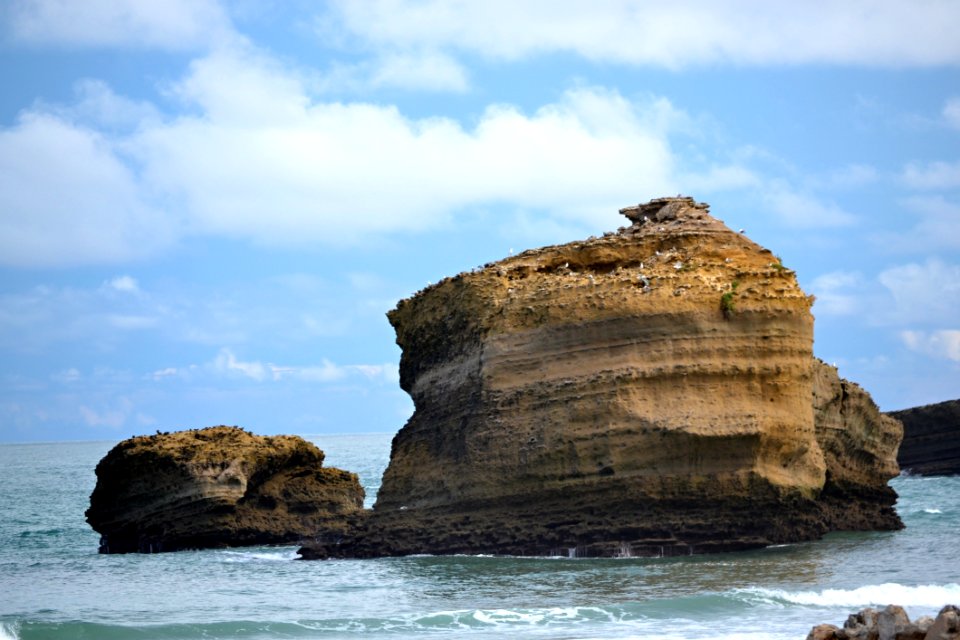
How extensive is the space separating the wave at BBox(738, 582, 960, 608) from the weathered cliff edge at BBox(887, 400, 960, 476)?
45711 millimetres

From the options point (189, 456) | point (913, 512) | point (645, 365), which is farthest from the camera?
point (913, 512)

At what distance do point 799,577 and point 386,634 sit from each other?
8331mm

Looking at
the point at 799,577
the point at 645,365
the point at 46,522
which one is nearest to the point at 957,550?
the point at 799,577

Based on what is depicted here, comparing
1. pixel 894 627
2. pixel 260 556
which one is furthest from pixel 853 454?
pixel 894 627

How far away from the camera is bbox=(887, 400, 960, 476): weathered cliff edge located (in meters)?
70.8

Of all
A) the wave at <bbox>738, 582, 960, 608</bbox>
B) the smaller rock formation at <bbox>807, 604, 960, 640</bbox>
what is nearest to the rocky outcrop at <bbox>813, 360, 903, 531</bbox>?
the wave at <bbox>738, 582, 960, 608</bbox>

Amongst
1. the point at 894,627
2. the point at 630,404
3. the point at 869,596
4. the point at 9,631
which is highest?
the point at 630,404

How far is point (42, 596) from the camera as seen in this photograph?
31.2m

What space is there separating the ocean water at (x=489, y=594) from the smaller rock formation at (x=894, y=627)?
571cm

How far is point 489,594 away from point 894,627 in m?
12.2

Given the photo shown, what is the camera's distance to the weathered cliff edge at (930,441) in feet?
232

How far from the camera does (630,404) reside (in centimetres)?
2961

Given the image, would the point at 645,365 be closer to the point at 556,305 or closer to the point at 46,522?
the point at 556,305

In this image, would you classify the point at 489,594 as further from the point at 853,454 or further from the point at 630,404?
the point at 853,454
